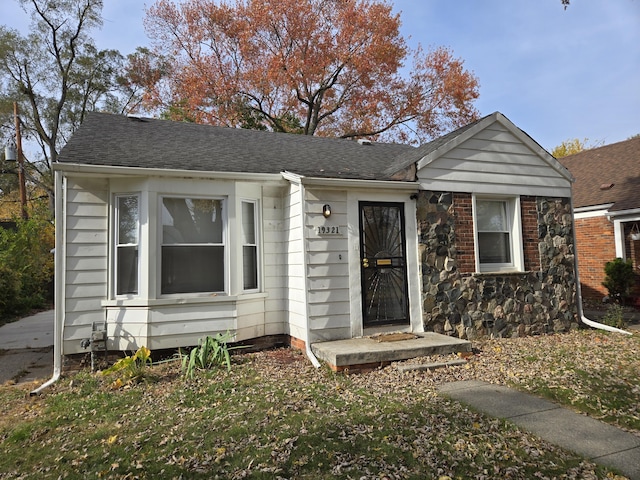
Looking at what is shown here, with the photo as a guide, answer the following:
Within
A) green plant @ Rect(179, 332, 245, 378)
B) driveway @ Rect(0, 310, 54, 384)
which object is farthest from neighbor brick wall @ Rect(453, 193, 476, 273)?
driveway @ Rect(0, 310, 54, 384)

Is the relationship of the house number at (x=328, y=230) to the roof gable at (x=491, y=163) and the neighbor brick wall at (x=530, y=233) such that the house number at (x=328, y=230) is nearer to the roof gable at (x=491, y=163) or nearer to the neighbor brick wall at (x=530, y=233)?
the roof gable at (x=491, y=163)

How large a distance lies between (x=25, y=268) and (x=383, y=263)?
11870 millimetres

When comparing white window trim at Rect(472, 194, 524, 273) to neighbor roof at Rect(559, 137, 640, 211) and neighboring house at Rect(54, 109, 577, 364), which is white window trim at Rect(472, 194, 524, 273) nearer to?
neighboring house at Rect(54, 109, 577, 364)

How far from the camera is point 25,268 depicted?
12750 millimetres

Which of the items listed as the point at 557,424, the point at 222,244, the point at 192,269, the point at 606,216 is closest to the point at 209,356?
the point at 192,269

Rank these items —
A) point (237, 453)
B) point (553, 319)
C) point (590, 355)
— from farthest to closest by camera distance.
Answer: point (553, 319) < point (590, 355) < point (237, 453)

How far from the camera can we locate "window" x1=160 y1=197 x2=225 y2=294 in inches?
233

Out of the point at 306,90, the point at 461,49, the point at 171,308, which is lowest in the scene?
the point at 171,308

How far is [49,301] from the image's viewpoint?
14578 mm

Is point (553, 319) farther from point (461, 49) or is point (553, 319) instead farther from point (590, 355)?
point (461, 49)

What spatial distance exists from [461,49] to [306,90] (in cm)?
671

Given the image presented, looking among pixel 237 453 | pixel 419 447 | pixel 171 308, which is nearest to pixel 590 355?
pixel 419 447

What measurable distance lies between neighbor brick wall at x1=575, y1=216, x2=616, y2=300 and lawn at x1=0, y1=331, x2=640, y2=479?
7276mm

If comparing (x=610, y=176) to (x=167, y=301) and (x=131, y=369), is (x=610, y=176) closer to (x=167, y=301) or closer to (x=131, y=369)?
(x=167, y=301)
